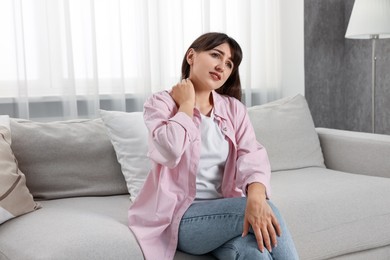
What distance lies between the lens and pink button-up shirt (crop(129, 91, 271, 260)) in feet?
5.22

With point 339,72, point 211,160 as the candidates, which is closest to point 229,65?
point 211,160

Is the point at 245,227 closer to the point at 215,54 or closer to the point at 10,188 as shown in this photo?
the point at 215,54

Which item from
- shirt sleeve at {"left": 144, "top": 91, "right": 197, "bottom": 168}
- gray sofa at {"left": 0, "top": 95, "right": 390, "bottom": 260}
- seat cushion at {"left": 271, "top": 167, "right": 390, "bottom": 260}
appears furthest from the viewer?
seat cushion at {"left": 271, "top": 167, "right": 390, "bottom": 260}

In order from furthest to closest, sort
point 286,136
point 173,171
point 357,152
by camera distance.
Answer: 1. point 286,136
2. point 357,152
3. point 173,171

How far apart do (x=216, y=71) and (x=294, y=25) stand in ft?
5.90

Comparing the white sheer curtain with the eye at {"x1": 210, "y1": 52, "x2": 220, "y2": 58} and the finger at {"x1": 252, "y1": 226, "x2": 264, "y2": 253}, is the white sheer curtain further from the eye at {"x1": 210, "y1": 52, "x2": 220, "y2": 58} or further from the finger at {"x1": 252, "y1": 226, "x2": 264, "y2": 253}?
the finger at {"x1": 252, "y1": 226, "x2": 264, "y2": 253}

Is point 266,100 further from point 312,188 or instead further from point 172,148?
point 172,148

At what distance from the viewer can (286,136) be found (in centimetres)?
265

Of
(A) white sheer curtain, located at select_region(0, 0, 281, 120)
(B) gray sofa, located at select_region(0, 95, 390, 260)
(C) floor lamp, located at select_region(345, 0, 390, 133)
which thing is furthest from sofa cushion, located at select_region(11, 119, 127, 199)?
(C) floor lamp, located at select_region(345, 0, 390, 133)

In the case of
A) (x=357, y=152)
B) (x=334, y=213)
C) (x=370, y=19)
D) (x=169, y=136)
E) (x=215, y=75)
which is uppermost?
(x=370, y=19)

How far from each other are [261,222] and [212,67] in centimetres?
55

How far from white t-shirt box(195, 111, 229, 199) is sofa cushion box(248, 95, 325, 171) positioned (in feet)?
→ 2.69

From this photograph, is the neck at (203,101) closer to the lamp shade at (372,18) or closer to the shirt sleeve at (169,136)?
the shirt sleeve at (169,136)

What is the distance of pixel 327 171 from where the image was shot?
8.25 ft
